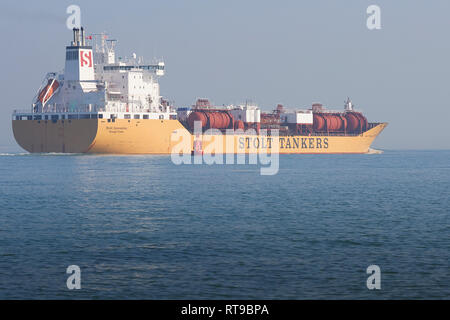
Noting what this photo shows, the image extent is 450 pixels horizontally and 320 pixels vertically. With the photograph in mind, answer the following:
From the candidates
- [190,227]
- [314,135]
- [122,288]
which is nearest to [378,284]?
[122,288]

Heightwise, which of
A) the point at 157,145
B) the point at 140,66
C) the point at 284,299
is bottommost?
the point at 284,299

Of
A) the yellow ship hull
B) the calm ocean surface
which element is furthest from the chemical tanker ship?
the calm ocean surface

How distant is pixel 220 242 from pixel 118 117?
185 ft

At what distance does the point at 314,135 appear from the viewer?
11231 cm

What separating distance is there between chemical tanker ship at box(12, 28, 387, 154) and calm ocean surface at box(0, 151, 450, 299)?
104 feet

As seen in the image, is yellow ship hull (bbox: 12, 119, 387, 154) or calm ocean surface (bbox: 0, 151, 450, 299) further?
yellow ship hull (bbox: 12, 119, 387, 154)

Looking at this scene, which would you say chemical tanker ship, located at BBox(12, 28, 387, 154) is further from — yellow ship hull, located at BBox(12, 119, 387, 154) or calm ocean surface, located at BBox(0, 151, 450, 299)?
calm ocean surface, located at BBox(0, 151, 450, 299)

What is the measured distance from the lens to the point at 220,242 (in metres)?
22.9

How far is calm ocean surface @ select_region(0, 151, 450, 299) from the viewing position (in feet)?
53.8

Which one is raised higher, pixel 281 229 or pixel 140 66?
pixel 140 66

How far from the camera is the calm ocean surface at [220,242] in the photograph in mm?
16391

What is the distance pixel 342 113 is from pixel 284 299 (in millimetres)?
107366

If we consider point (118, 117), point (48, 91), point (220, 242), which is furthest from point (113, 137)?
point (220, 242)
